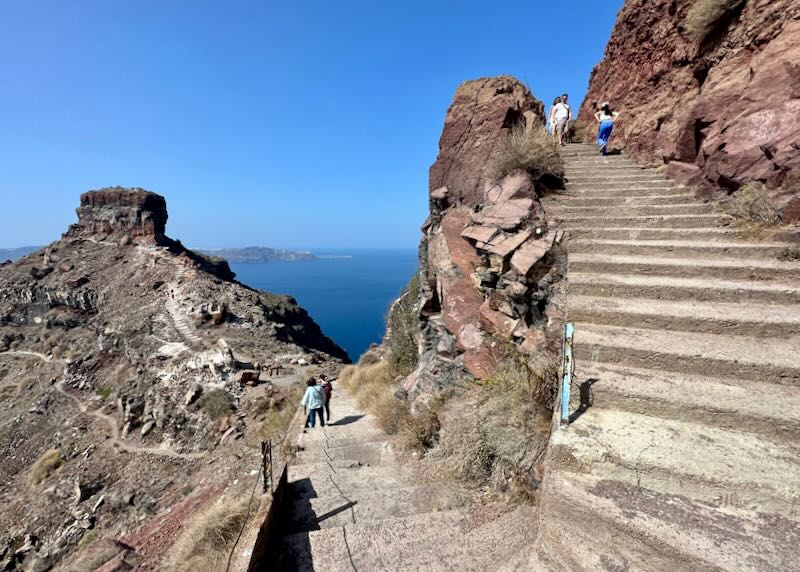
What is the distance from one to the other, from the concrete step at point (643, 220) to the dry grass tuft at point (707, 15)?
12.4 feet

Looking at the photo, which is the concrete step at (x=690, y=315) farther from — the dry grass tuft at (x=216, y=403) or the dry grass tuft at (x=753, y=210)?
the dry grass tuft at (x=216, y=403)

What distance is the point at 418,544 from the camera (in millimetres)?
3422

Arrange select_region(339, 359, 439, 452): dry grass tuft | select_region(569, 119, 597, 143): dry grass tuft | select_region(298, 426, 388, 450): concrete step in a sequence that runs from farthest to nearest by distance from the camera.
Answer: select_region(569, 119, 597, 143): dry grass tuft
select_region(298, 426, 388, 450): concrete step
select_region(339, 359, 439, 452): dry grass tuft

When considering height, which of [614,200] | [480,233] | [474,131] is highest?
[474,131]

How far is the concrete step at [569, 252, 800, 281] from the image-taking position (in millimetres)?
4129

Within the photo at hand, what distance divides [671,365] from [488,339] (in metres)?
2.40

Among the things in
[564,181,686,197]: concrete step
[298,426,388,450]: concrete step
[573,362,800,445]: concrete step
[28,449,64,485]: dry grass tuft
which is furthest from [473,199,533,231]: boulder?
[28,449,64,485]: dry grass tuft

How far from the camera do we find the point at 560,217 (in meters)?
5.83

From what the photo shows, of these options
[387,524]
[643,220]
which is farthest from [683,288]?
[387,524]

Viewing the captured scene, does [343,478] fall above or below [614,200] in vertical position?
below

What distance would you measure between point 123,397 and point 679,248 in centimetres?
2146

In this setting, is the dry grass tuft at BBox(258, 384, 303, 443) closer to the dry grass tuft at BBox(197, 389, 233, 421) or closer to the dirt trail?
the dry grass tuft at BBox(197, 389, 233, 421)

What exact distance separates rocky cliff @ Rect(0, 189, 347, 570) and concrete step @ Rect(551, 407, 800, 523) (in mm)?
5646

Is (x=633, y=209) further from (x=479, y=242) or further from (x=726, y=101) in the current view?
(x=479, y=242)
